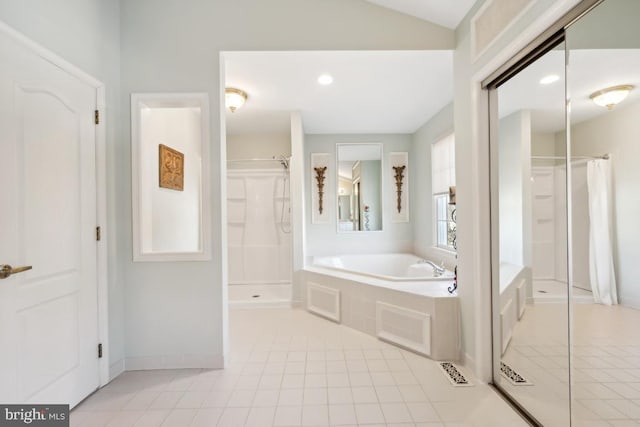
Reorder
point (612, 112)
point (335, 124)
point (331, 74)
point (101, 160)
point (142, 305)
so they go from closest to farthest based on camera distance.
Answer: point (612, 112) < point (101, 160) < point (142, 305) < point (331, 74) < point (335, 124)

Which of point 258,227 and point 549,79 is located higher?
point 549,79

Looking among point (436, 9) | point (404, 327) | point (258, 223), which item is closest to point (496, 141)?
point (436, 9)

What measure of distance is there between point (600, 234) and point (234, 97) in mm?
3041

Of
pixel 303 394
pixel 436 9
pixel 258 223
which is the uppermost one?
pixel 436 9

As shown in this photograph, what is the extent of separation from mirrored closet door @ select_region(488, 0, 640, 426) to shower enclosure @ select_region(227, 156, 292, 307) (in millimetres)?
3128

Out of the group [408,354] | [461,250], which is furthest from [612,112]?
[408,354]

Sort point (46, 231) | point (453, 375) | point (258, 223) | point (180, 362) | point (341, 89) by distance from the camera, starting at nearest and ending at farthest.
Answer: point (46, 231) < point (453, 375) < point (180, 362) < point (341, 89) < point (258, 223)

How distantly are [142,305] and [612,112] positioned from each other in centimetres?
298

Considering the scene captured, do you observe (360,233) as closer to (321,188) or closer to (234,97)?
(321,188)

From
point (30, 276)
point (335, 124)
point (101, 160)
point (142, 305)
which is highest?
point (335, 124)

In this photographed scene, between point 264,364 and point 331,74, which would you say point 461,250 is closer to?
point 264,364

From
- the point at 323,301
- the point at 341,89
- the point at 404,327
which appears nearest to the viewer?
the point at 404,327

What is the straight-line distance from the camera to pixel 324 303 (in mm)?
3164

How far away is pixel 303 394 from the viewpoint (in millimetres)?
1854
